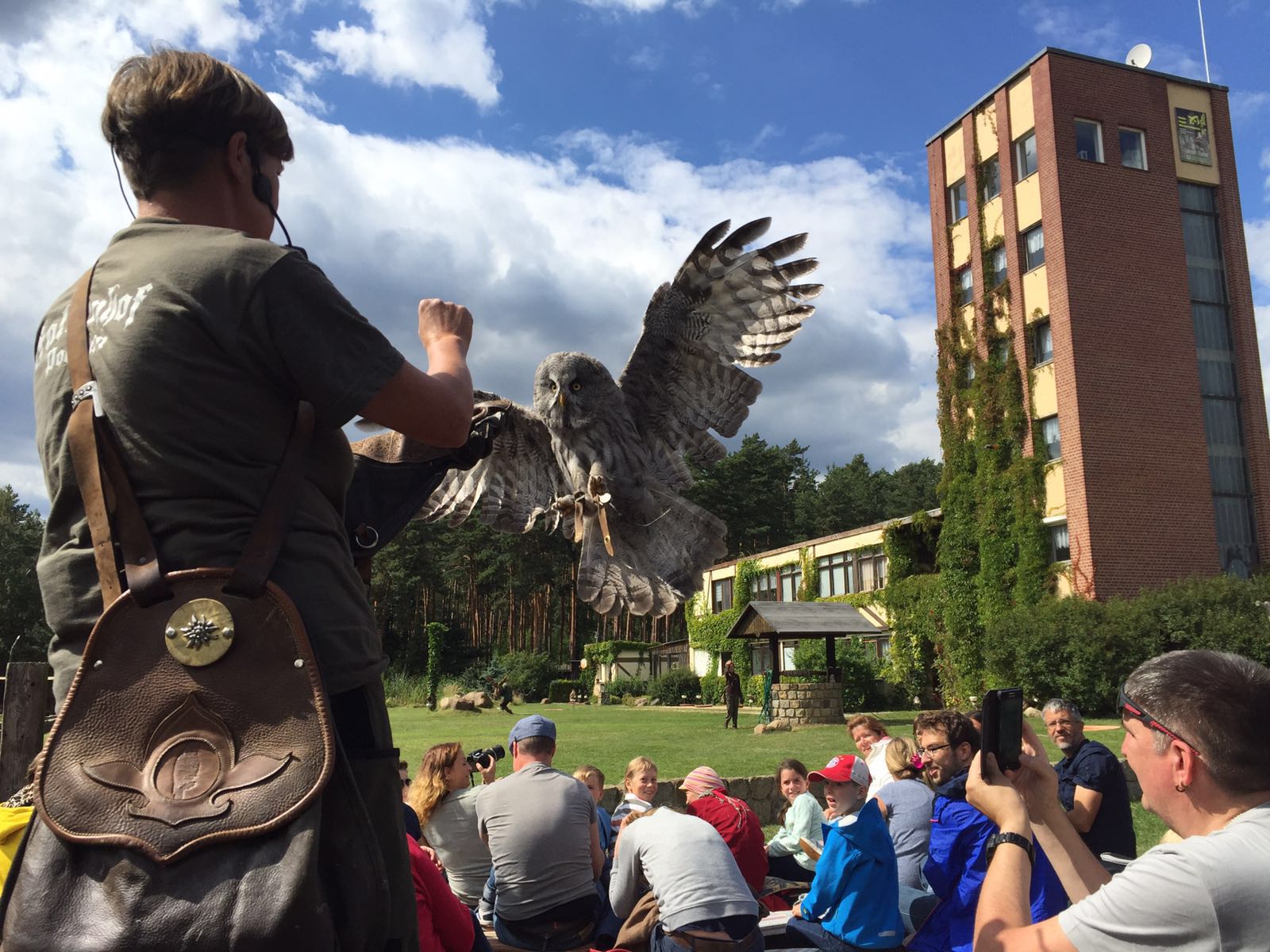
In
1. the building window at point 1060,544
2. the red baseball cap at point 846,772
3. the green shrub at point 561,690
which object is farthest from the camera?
the green shrub at point 561,690

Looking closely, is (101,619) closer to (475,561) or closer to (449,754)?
(449,754)

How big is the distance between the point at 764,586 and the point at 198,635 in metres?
42.6

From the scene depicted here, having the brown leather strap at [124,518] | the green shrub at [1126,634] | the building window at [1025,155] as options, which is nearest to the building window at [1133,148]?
the building window at [1025,155]

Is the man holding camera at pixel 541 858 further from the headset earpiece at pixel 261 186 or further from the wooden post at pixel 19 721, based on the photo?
the headset earpiece at pixel 261 186

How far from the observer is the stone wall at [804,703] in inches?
966

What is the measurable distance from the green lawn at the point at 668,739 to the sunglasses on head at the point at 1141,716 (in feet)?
28.6

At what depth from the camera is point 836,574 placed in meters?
39.2

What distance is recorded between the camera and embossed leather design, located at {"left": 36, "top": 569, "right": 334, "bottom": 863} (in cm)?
137

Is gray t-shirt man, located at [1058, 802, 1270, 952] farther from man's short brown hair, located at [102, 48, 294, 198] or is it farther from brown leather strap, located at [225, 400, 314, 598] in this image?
man's short brown hair, located at [102, 48, 294, 198]

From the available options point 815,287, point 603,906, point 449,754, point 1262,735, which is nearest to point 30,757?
point 449,754

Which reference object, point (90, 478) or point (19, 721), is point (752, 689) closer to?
point (19, 721)

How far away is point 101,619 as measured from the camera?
1.43 m

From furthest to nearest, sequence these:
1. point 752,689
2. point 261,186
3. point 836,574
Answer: point 836,574 → point 752,689 → point 261,186

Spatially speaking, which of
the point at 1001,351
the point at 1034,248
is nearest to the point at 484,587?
the point at 1001,351
